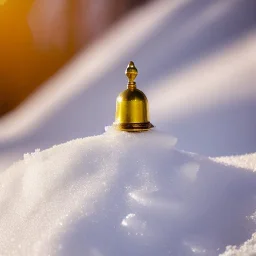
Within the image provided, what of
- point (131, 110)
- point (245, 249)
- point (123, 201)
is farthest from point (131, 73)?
point (245, 249)

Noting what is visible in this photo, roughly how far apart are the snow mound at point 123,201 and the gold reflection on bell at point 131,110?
0.05 metres

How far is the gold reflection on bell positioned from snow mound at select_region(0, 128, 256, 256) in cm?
5

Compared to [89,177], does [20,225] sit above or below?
below

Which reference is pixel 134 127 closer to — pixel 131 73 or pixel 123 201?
pixel 131 73

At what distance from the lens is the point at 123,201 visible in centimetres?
120

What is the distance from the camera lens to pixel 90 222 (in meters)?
1.11

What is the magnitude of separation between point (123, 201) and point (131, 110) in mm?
543

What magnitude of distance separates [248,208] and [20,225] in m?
0.86

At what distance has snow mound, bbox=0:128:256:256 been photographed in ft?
3.45

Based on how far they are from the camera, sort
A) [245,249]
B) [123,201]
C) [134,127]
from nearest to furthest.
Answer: [245,249], [123,201], [134,127]

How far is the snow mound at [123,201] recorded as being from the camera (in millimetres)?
1051

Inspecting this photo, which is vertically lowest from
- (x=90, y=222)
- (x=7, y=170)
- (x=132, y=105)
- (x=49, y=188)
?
(x=90, y=222)

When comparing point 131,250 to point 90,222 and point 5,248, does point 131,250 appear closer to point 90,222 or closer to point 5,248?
point 90,222

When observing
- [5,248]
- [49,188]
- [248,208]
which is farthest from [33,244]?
[248,208]
